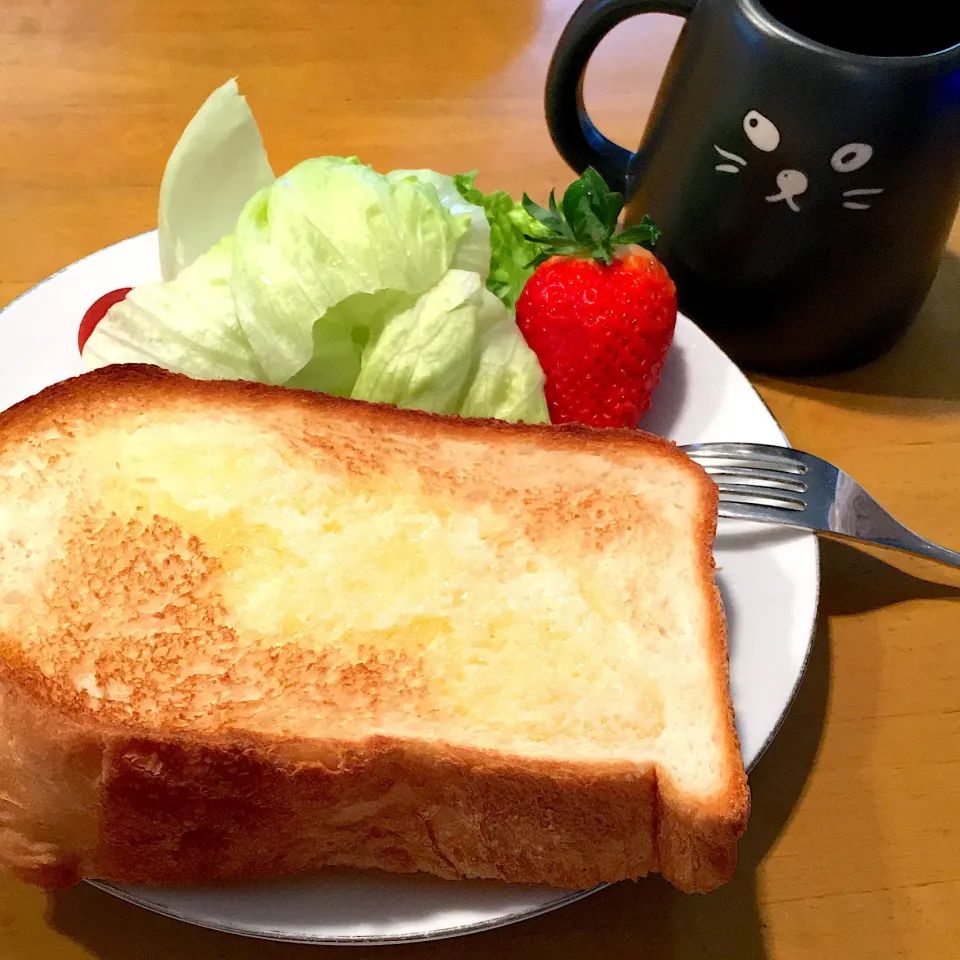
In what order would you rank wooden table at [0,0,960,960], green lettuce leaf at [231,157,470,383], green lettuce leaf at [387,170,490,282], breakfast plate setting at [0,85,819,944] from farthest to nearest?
green lettuce leaf at [387,170,490,282], green lettuce leaf at [231,157,470,383], breakfast plate setting at [0,85,819,944], wooden table at [0,0,960,960]

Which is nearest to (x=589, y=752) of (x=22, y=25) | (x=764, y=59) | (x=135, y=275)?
(x=764, y=59)

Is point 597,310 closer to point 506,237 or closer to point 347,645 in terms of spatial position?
point 506,237

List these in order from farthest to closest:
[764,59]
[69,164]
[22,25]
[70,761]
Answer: [22,25], [69,164], [764,59], [70,761]

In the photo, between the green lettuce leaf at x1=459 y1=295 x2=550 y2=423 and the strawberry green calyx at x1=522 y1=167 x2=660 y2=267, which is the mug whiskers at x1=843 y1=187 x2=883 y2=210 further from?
the green lettuce leaf at x1=459 y1=295 x2=550 y2=423

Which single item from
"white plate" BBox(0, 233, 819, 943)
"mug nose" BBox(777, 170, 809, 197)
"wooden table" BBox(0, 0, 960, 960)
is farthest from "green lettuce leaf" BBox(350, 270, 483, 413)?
"wooden table" BBox(0, 0, 960, 960)

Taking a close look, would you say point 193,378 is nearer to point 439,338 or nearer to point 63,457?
point 63,457

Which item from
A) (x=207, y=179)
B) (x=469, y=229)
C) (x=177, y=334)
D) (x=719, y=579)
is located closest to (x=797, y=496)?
(x=719, y=579)

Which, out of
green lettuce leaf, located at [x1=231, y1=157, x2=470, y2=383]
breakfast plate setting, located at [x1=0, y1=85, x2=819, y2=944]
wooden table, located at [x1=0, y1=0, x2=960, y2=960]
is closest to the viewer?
wooden table, located at [x1=0, y1=0, x2=960, y2=960]

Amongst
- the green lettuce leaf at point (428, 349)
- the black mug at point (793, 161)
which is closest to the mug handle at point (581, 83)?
the black mug at point (793, 161)
